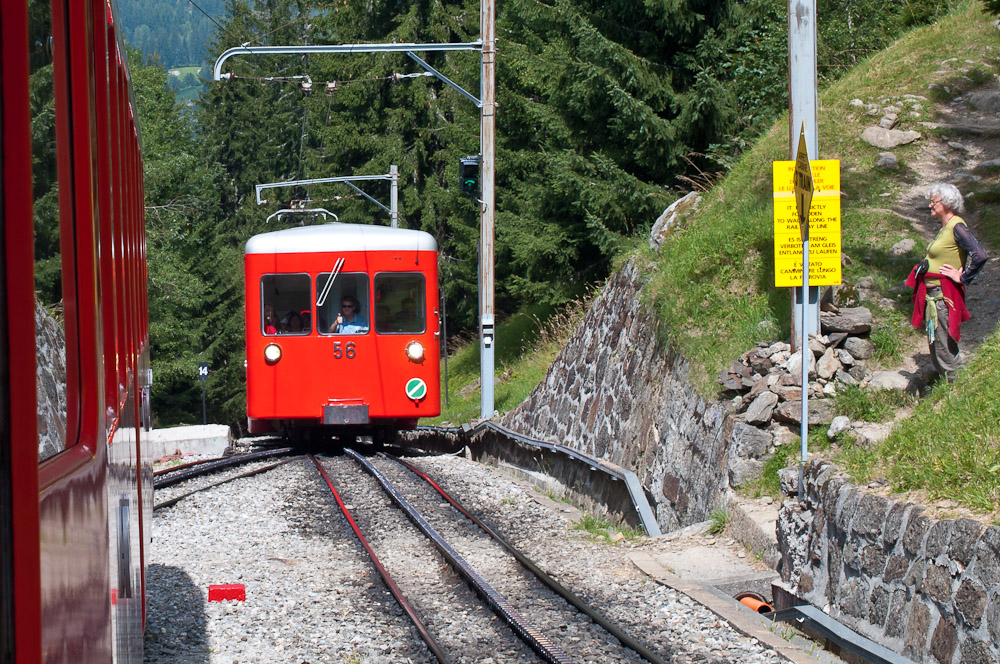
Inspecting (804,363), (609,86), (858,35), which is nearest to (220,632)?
(804,363)

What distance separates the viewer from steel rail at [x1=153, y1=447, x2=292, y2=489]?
12332 mm

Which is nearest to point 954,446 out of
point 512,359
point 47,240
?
point 47,240

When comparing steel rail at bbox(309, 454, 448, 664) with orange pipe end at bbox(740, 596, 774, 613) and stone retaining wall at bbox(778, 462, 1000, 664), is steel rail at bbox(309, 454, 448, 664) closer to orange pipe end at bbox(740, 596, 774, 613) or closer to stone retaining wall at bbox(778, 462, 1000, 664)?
orange pipe end at bbox(740, 596, 774, 613)

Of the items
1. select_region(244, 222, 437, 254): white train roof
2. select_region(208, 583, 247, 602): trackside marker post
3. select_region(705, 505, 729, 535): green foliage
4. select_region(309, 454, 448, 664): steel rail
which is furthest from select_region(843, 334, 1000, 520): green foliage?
select_region(244, 222, 437, 254): white train roof

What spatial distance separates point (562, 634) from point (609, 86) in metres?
12.2

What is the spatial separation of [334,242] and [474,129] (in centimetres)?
1775

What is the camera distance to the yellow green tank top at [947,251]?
7.25 meters

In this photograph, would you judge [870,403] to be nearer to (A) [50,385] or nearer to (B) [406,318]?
(B) [406,318]

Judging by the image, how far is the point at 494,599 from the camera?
6828 mm

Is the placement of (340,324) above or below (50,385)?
Result: below

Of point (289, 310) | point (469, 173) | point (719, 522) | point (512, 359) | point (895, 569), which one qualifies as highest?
point (469, 173)

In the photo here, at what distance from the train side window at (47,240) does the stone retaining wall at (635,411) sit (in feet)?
25.3

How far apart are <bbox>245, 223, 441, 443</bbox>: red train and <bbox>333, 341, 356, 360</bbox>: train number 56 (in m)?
0.01

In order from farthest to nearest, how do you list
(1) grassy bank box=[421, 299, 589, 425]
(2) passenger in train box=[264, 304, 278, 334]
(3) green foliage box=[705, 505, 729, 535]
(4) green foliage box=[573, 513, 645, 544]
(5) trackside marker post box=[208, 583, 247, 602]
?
(1) grassy bank box=[421, 299, 589, 425] < (2) passenger in train box=[264, 304, 278, 334] < (4) green foliage box=[573, 513, 645, 544] < (3) green foliage box=[705, 505, 729, 535] < (5) trackside marker post box=[208, 583, 247, 602]
